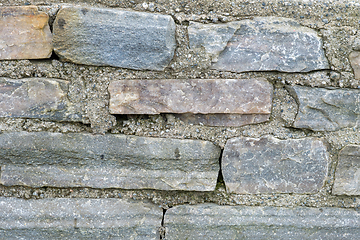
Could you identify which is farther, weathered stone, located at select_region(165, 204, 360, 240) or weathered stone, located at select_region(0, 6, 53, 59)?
weathered stone, located at select_region(165, 204, 360, 240)

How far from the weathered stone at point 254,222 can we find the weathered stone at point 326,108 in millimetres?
291

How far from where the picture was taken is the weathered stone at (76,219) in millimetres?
849

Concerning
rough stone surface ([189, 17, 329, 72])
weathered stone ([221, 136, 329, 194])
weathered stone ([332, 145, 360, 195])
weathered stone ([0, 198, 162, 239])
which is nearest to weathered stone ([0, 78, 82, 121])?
weathered stone ([0, 198, 162, 239])

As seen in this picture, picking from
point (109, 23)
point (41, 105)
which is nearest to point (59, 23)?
point (109, 23)

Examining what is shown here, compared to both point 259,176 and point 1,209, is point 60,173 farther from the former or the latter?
point 259,176

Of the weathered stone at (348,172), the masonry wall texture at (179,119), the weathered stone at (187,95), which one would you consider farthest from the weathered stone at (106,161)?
the weathered stone at (348,172)

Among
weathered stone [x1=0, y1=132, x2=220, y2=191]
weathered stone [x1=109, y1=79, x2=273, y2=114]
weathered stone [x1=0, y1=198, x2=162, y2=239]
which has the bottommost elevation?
weathered stone [x1=0, y1=198, x2=162, y2=239]

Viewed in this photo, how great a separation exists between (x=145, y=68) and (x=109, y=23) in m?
0.16

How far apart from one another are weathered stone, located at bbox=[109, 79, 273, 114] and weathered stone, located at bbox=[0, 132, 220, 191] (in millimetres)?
105

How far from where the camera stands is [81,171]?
33.4 inches

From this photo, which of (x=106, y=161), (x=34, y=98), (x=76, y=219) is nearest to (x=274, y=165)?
(x=106, y=161)

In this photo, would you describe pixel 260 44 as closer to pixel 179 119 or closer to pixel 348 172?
pixel 179 119

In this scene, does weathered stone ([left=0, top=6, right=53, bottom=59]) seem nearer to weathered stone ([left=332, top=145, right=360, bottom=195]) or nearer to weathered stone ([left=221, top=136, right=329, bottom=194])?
weathered stone ([left=221, top=136, right=329, bottom=194])

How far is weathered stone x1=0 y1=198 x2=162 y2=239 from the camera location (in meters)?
0.85
